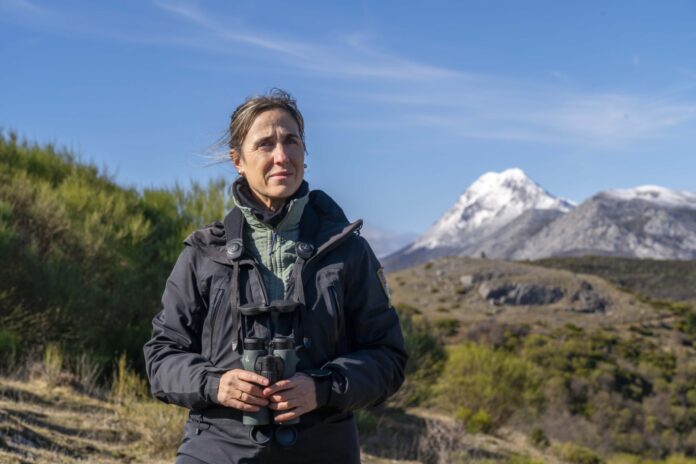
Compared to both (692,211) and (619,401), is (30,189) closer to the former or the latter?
(619,401)

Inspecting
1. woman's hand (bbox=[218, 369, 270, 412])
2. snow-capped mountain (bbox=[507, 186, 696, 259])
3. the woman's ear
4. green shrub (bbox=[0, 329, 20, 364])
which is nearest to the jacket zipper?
woman's hand (bbox=[218, 369, 270, 412])

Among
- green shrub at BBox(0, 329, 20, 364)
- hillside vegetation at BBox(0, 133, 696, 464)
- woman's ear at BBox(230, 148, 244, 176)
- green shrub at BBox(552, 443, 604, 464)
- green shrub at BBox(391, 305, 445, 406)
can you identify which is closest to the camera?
woman's ear at BBox(230, 148, 244, 176)

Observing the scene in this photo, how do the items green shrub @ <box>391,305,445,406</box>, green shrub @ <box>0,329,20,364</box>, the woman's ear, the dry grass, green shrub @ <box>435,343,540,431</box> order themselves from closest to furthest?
1. the woman's ear
2. the dry grass
3. green shrub @ <box>0,329,20,364</box>
4. green shrub @ <box>391,305,445,406</box>
5. green shrub @ <box>435,343,540,431</box>

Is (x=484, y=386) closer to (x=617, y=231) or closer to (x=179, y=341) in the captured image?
(x=179, y=341)

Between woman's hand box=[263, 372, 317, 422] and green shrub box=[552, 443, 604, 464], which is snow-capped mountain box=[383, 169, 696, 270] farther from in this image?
woman's hand box=[263, 372, 317, 422]

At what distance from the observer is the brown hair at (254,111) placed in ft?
8.04

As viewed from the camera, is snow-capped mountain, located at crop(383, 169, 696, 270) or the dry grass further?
snow-capped mountain, located at crop(383, 169, 696, 270)

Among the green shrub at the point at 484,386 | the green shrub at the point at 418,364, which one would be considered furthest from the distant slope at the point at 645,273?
the green shrub at the point at 418,364

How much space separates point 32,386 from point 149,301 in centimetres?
334

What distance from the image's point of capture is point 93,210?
1211cm

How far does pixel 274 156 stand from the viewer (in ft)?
7.88

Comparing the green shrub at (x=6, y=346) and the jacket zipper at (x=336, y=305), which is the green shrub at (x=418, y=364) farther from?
the jacket zipper at (x=336, y=305)

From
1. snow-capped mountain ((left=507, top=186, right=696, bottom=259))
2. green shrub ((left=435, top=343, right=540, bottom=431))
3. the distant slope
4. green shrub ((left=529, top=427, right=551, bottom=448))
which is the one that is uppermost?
snow-capped mountain ((left=507, top=186, right=696, bottom=259))

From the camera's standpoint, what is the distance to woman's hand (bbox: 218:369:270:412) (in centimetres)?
206
